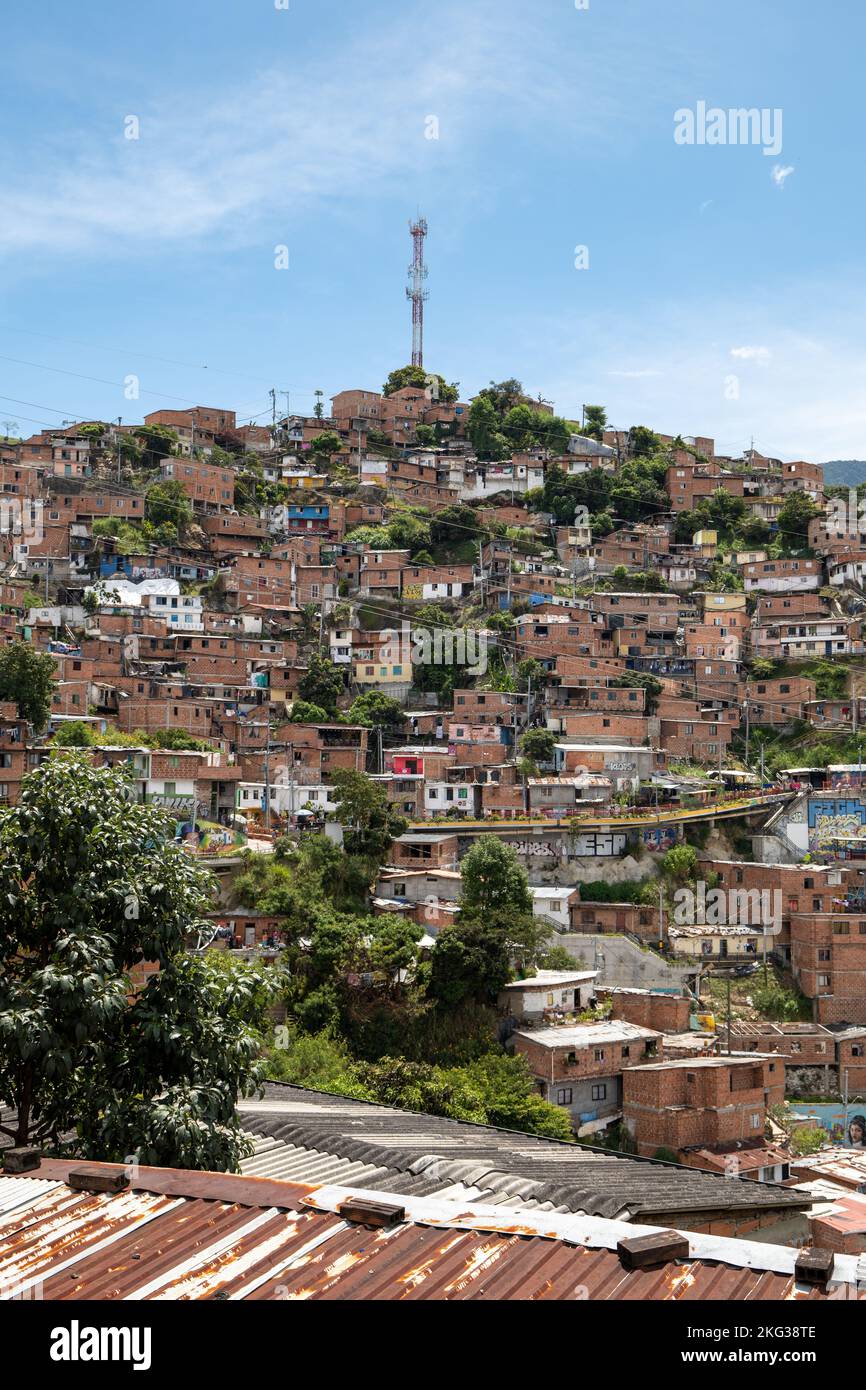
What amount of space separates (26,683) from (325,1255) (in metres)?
31.2

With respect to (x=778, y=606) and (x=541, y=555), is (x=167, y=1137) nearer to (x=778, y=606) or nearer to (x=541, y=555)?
(x=778, y=606)

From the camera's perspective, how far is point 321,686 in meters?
44.5

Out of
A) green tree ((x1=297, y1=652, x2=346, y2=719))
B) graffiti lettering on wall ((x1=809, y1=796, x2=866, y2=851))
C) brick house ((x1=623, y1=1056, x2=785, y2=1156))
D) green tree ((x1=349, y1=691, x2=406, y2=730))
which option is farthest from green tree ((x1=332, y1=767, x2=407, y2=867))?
graffiti lettering on wall ((x1=809, y1=796, x2=866, y2=851))

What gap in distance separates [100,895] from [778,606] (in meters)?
45.9

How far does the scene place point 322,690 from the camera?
44.5m

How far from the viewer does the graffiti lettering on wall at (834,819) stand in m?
36.8

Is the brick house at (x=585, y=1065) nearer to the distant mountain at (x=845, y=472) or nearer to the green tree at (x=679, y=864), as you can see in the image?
the green tree at (x=679, y=864)

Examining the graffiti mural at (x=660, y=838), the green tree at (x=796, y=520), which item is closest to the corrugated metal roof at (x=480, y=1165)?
the graffiti mural at (x=660, y=838)

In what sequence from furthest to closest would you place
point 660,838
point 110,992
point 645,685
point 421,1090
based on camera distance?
point 645,685 → point 660,838 → point 421,1090 → point 110,992

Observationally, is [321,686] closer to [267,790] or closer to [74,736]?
[267,790]

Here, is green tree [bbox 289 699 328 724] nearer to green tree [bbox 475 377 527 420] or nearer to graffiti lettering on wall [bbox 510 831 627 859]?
graffiti lettering on wall [bbox 510 831 627 859]

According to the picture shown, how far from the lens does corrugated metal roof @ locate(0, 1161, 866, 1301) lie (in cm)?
502

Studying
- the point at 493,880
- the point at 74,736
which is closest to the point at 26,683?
the point at 74,736

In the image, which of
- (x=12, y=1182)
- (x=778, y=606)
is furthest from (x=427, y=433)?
(x=12, y=1182)
